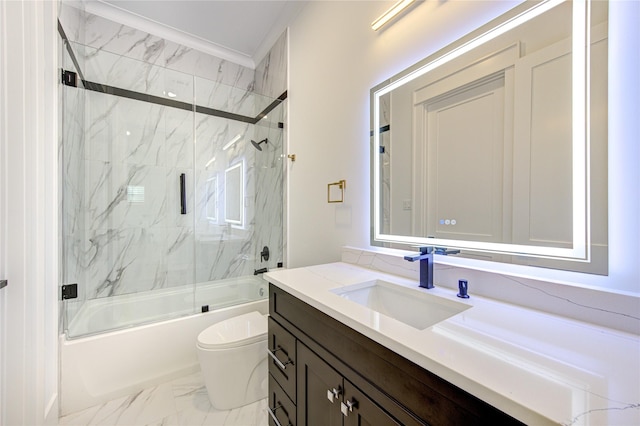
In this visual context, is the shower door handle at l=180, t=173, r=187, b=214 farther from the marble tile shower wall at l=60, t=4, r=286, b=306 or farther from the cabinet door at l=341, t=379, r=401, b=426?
the cabinet door at l=341, t=379, r=401, b=426

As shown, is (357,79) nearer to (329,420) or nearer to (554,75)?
(554,75)

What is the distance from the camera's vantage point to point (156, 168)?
2.36m

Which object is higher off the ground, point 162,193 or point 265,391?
point 162,193

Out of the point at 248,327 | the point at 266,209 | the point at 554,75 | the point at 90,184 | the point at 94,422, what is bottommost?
the point at 94,422

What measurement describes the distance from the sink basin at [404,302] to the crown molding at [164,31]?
2.87m

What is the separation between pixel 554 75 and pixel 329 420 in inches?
51.7

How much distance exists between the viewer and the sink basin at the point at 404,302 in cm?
91

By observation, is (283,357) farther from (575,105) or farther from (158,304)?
(158,304)

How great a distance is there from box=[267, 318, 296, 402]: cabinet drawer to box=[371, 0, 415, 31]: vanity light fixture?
5.15 feet

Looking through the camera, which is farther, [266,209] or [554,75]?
[266,209]

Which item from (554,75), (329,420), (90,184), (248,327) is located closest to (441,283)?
(329,420)

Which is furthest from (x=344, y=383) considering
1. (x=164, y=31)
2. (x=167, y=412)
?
(x=164, y=31)

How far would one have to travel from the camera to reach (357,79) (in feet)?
5.04

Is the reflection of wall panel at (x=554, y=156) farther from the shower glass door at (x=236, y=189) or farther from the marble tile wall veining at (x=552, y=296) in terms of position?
the shower glass door at (x=236, y=189)
